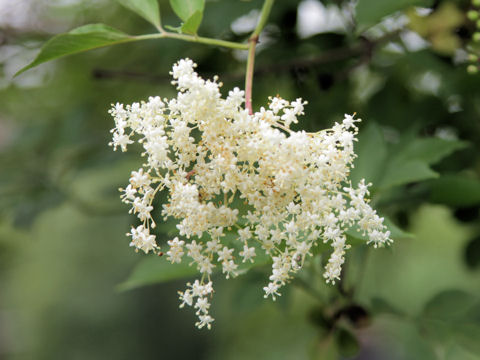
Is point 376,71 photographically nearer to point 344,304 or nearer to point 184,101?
point 344,304

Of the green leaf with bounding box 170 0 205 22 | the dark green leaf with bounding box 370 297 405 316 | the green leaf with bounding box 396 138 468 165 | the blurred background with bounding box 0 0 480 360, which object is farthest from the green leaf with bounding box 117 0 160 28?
the dark green leaf with bounding box 370 297 405 316

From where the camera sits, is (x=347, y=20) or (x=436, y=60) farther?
(x=347, y=20)

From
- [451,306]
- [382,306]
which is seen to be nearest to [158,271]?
[382,306]

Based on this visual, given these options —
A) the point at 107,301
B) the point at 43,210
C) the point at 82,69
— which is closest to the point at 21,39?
the point at 82,69

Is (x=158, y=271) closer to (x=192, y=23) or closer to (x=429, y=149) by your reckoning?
(x=192, y=23)

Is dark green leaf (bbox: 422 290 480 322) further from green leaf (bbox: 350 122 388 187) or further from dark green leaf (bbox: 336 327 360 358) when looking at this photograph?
green leaf (bbox: 350 122 388 187)

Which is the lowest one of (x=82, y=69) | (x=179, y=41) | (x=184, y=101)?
(x=82, y=69)
